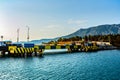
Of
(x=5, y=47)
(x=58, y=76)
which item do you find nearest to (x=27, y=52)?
(x=5, y=47)

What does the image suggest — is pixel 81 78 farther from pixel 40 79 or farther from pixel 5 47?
pixel 5 47

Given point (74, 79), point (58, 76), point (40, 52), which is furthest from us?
point (40, 52)

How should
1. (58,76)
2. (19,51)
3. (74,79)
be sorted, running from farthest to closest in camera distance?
1. (19,51)
2. (58,76)
3. (74,79)

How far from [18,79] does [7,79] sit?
9.68ft

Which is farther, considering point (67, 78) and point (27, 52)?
point (27, 52)

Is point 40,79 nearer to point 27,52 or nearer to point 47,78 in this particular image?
point 47,78

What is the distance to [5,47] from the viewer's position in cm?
14950

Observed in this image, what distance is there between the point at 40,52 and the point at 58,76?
263 ft

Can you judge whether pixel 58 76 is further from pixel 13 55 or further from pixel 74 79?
pixel 13 55

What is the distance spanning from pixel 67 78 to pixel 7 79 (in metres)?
16.4

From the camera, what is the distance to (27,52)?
143625mm

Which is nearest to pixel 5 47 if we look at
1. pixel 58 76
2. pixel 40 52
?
pixel 40 52

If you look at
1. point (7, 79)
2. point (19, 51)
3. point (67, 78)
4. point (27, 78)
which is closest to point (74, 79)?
point (67, 78)

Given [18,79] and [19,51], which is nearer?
[18,79]
